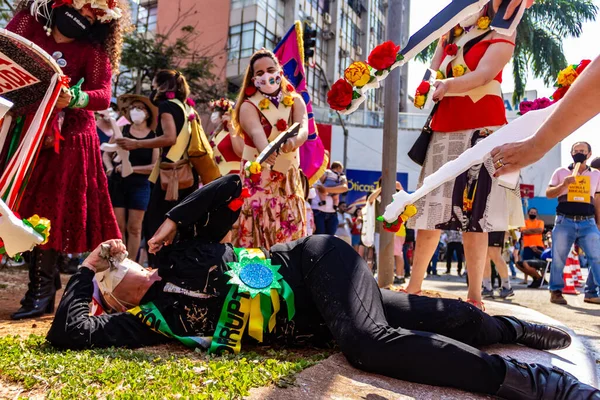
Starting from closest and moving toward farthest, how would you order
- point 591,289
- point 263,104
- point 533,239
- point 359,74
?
point 359,74
point 263,104
point 591,289
point 533,239

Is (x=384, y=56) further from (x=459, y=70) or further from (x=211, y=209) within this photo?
(x=211, y=209)

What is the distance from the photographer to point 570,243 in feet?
19.4

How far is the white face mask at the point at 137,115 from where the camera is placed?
4.98 metres

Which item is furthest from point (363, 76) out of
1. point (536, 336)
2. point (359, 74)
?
point (536, 336)

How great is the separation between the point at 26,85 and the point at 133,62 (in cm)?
1077

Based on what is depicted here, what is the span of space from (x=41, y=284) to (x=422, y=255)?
8.33ft

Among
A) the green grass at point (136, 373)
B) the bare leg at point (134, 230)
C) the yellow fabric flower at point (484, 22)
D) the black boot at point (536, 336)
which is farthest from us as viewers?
the bare leg at point (134, 230)

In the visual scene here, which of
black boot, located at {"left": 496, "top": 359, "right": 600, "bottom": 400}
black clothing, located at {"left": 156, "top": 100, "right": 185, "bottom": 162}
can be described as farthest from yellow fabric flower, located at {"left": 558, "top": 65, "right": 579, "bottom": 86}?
black clothing, located at {"left": 156, "top": 100, "right": 185, "bottom": 162}

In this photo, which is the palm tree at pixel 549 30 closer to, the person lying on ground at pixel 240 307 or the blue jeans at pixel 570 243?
the blue jeans at pixel 570 243

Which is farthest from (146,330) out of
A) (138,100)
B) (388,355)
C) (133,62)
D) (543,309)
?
(133,62)

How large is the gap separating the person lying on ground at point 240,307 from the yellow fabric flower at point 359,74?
3.73ft

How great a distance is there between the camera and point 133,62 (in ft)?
42.6

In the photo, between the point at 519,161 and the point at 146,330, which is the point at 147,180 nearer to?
the point at 146,330

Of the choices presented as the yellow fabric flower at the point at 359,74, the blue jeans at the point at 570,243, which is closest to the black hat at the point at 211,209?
the yellow fabric flower at the point at 359,74
